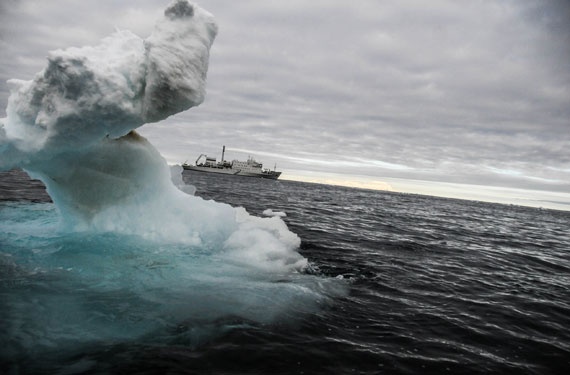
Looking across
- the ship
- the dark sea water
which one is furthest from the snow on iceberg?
the ship

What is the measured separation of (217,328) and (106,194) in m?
5.46

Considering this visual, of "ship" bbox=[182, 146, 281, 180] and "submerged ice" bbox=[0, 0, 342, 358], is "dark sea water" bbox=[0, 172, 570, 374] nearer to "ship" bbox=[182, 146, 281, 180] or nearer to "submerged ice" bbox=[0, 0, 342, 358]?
"submerged ice" bbox=[0, 0, 342, 358]

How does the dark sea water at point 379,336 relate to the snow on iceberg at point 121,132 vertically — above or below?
below

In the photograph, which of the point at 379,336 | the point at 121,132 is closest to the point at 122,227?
the point at 121,132

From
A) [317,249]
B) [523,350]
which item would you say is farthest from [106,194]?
[523,350]

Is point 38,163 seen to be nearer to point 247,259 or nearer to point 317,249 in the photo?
point 247,259

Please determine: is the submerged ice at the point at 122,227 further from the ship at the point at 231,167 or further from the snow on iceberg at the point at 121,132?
the ship at the point at 231,167

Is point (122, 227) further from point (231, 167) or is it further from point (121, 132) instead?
point (231, 167)

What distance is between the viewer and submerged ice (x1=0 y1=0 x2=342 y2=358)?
202 inches

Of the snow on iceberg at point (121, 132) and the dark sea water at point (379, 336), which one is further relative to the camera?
the snow on iceberg at point (121, 132)

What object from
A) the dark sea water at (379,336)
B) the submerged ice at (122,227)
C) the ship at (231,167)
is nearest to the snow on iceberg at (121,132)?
the submerged ice at (122,227)

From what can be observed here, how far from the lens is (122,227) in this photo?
342 inches

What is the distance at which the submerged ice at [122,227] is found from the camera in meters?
5.12

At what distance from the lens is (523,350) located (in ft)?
17.4
